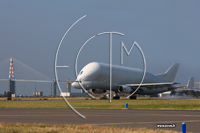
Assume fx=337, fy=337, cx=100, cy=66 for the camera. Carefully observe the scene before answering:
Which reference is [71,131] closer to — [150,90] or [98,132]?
[98,132]

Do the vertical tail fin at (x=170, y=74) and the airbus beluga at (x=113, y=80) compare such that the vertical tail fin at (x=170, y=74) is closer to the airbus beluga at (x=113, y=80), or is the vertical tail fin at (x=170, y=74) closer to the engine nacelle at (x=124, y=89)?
the airbus beluga at (x=113, y=80)

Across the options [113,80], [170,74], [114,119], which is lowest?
[114,119]

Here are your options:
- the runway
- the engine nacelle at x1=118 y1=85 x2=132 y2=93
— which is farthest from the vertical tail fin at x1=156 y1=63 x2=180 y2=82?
the runway

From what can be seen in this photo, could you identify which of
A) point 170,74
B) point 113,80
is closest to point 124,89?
point 113,80

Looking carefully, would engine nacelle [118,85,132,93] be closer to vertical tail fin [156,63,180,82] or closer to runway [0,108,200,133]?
vertical tail fin [156,63,180,82]

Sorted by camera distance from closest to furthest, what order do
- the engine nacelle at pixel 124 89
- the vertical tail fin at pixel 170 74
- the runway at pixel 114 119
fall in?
the runway at pixel 114 119 < the engine nacelle at pixel 124 89 < the vertical tail fin at pixel 170 74

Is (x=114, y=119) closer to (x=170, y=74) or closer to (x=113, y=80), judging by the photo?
→ (x=113, y=80)

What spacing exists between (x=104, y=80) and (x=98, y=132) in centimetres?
6074

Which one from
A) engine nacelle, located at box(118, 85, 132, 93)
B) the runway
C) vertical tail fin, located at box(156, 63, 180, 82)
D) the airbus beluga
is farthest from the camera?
vertical tail fin, located at box(156, 63, 180, 82)

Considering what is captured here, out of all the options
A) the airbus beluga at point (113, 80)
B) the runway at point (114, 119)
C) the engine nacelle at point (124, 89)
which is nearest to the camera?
the runway at point (114, 119)

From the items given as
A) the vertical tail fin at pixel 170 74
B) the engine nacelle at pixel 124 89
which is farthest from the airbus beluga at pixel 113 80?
the vertical tail fin at pixel 170 74

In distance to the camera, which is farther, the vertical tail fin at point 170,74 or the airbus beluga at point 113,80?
the vertical tail fin at point 170,74

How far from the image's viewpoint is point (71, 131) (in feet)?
50.5

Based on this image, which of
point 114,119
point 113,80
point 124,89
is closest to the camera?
point 114,119
